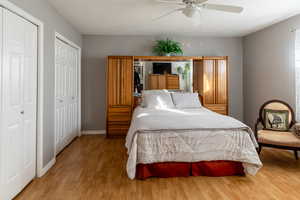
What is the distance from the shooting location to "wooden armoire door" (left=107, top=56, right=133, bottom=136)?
4879mm

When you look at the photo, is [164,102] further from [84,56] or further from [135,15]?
[84,56]

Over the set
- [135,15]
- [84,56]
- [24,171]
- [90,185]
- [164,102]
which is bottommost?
[90,185]

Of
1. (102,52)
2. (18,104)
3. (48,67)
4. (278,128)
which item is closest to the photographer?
(18,104)

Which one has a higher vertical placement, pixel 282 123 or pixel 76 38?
pixel 76 38

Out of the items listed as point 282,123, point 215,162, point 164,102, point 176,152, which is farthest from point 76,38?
point 282,123

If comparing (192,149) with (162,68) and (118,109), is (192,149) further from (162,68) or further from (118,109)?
(162,68)

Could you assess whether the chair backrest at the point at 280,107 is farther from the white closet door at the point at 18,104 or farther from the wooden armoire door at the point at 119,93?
the white closet door at the point at 18,104

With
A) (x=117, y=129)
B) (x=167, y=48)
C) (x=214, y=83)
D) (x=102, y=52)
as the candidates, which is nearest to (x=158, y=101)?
(x=117, y=129)

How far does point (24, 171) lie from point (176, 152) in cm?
184

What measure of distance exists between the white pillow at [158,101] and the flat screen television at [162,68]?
737 mm

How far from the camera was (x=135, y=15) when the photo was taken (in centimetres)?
382

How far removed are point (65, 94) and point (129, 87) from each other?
1.42m

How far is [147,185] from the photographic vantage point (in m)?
2.58

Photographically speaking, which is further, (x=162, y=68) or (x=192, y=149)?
(x=162, y=68)
